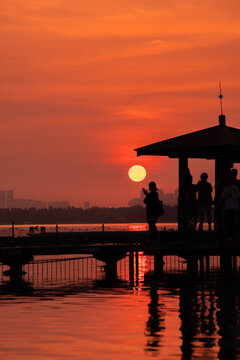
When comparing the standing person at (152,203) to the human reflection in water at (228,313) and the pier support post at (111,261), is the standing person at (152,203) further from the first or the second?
the pier support post at (111,261)

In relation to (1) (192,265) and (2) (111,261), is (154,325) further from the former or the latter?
(2) (111,261)

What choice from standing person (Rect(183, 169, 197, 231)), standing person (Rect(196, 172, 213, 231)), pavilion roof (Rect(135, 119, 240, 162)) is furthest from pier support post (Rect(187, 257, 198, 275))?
pavilion roof (Rect(135, 119, 240, 162))

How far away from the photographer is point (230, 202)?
2597 centimetres

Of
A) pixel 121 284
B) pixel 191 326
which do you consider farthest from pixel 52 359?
pixel 121 284

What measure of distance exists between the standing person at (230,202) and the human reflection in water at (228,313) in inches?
80.5

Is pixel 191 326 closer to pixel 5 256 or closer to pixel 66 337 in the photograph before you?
pixel 66 337

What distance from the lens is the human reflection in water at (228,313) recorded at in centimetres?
1491

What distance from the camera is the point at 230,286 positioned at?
27.5 meters

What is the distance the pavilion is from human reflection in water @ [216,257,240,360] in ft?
8.54

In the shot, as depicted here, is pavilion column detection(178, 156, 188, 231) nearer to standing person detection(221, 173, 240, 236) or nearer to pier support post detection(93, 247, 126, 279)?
standing person detection(221, 173, 240, 236)

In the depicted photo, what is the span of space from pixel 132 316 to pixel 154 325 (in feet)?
5.52

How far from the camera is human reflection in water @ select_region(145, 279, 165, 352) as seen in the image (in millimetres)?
15586

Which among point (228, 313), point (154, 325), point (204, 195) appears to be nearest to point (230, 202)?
point (204, 195)

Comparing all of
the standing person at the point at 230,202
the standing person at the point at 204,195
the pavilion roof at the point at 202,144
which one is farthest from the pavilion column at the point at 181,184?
the standing person at the point at 230,202
